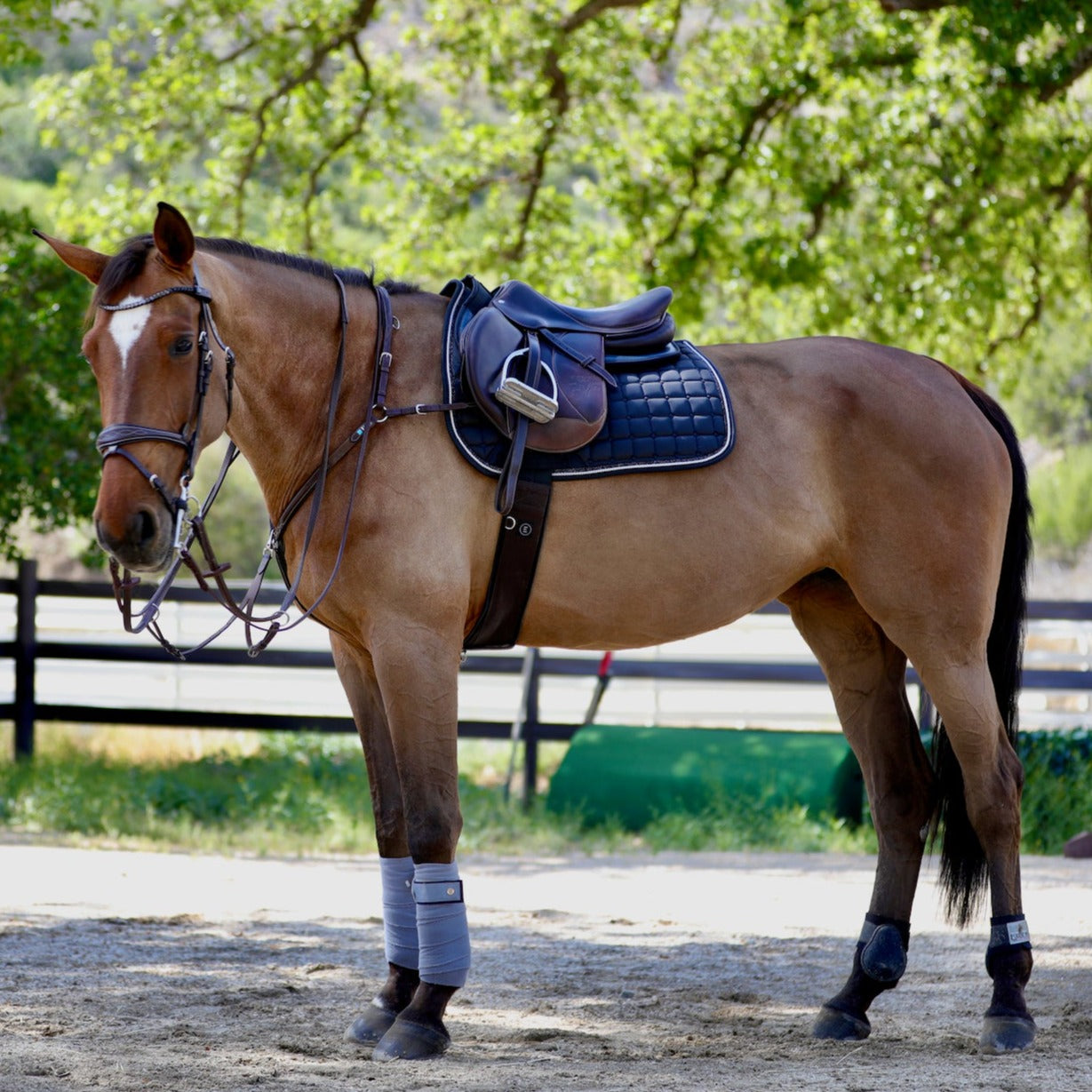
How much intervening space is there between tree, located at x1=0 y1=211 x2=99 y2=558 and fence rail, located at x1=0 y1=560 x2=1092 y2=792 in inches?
26.4

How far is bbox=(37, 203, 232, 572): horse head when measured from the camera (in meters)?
3.10

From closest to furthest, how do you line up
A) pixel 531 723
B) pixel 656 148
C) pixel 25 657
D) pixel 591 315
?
1. pixel 591 315
2. pixel 531 723
3. pixel 25 657
4. pixel 656 148

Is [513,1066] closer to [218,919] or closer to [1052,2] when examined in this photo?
[218,919]

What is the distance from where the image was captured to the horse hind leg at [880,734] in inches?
156

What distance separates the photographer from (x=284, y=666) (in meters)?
8.53

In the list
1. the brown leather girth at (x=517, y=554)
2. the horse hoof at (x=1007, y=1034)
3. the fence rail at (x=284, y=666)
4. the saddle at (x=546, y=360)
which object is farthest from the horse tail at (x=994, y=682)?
the fence rail at (x=284, y=666)

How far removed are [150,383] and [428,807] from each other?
4.26ft

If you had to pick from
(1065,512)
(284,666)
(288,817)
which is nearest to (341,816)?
(288,817)

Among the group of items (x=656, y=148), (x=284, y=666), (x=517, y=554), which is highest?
(x=656, y=148)

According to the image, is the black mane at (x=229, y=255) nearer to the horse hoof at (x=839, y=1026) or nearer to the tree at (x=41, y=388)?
the horse hoof at (x=839, y=1026)

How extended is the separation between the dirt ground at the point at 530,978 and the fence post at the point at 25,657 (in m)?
2.25

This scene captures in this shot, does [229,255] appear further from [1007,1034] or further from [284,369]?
[1007,1034]

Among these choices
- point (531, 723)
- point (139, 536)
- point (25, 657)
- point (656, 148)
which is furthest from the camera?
point (656, 148)

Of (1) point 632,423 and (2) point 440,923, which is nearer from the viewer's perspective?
(2) point 440,923
